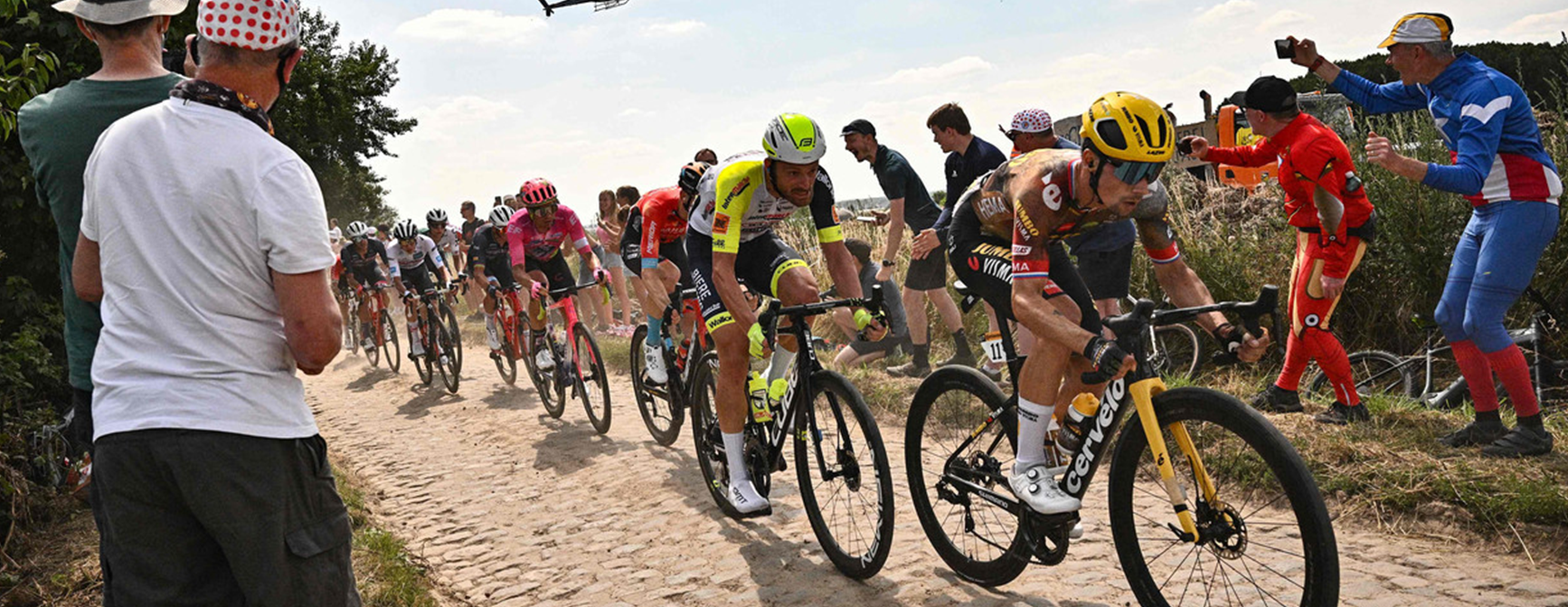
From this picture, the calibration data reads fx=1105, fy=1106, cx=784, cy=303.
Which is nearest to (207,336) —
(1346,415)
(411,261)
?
(1346,415)

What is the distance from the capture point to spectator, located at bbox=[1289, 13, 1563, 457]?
5520 millimetres

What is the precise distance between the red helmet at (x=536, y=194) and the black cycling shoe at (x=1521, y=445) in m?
7.25

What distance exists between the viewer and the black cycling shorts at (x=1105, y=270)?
7.55 m

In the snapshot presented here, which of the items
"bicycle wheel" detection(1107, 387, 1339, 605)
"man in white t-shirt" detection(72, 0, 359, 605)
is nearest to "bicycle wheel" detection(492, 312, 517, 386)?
"bicycle wheel" detection(1107, 387, 1339, 605)

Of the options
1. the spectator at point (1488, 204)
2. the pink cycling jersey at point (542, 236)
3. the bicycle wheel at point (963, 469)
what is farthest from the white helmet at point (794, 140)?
the pink cycling jersey at point (542, 236)

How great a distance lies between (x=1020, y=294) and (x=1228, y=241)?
21.5ft

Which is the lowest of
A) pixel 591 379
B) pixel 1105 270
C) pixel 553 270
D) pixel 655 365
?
pixel 591 379

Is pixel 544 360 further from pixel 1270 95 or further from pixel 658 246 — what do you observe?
pixel 1270 95

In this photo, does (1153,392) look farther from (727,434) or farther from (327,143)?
(327,143)

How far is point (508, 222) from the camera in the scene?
1065 centimetres

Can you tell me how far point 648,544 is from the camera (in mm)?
5758

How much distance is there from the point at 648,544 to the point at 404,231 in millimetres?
9628

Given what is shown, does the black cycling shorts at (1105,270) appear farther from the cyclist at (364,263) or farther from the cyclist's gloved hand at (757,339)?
the cyclist at (364,263)

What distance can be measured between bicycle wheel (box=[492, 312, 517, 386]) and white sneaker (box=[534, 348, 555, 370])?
1.41m
